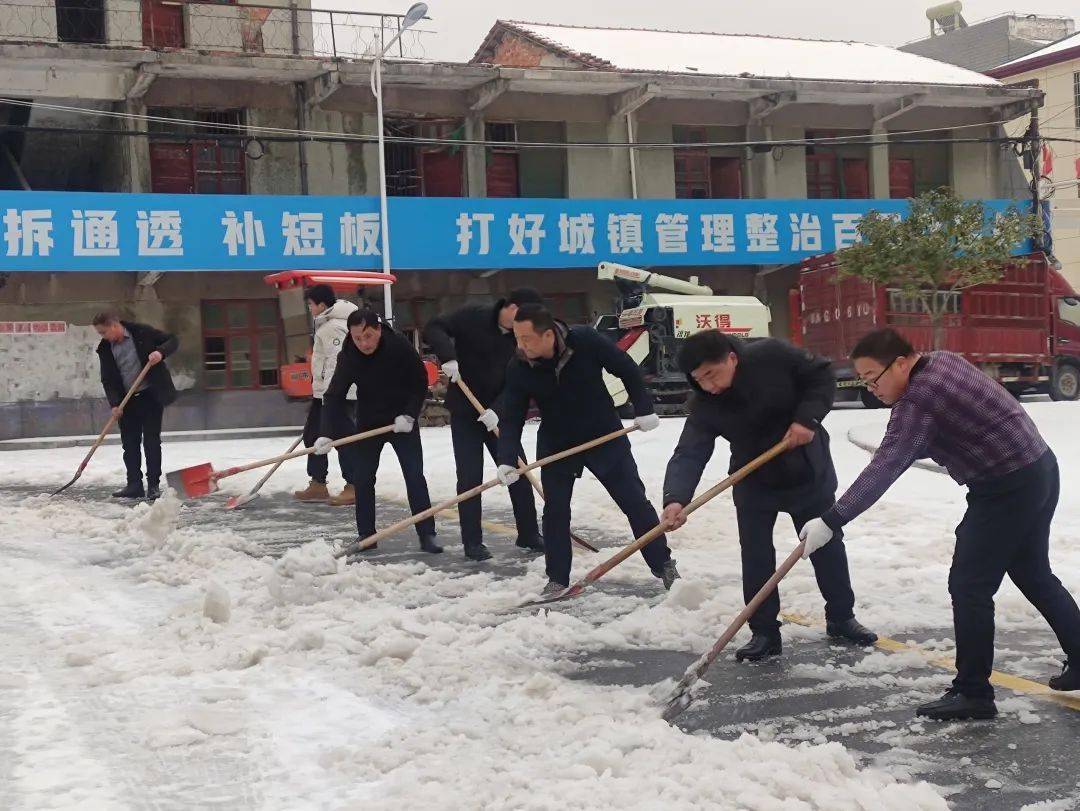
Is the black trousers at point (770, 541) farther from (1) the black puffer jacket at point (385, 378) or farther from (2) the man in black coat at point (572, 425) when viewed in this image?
(1) the black puffer jacket at point (385, 378)

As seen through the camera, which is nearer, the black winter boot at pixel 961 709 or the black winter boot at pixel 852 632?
the black winter boot at pixel 961 709

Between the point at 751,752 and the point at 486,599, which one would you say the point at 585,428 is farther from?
the point at 751,752

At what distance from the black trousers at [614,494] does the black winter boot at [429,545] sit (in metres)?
1.88

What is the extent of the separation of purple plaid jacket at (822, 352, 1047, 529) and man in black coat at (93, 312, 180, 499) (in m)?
8.74

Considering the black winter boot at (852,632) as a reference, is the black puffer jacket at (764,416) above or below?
above

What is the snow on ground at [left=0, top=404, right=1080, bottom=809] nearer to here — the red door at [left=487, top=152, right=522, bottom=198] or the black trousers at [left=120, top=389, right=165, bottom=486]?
the black trousers at [left=120, top=389, right=165, bottom=486]

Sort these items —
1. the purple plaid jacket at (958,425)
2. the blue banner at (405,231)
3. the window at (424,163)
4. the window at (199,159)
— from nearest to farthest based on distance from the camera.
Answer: the purple plaid jacket at (958,425), the blue banner at (405,231), the window at (199,159), the window at (424,163)

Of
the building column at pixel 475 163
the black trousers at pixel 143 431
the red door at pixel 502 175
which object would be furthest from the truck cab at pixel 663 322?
the black trousers at pixel 143 431

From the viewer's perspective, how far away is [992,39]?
4916 centimetres

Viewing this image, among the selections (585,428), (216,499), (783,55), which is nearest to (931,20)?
(783,55)

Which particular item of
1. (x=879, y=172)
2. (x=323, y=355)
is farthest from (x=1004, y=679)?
(x=879, y=172)

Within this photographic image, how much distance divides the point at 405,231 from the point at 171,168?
15.9 feet

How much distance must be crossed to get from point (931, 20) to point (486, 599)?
173 ft

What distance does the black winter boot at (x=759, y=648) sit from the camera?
555 centimetres
